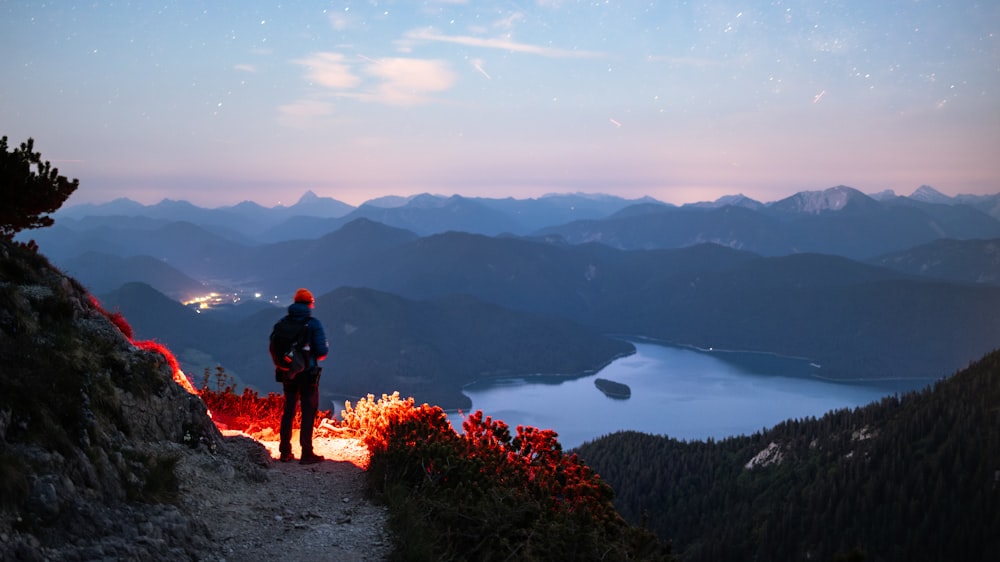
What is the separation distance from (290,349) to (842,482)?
353 feet

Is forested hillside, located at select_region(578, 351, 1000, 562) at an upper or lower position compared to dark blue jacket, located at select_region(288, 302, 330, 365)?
lower

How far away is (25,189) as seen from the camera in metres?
11.3

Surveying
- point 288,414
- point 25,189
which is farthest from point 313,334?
point 25,189

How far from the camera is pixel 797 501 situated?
96.9 m

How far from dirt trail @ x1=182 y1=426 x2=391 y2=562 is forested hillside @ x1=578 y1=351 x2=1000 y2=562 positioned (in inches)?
3093

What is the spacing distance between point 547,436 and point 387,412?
3951mm


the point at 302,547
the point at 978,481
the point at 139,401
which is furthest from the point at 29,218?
the point at 978,481

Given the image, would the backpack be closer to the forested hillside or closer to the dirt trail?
the dirt trail

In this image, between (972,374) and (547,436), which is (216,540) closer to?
(547,436)

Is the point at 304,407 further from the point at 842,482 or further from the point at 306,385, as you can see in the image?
the point at 842,482

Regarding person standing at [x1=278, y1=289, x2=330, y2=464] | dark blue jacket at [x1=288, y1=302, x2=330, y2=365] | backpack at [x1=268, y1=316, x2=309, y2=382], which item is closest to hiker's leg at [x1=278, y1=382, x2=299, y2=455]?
person standing at [x1=278, y1=289, x2=330, y2=464]

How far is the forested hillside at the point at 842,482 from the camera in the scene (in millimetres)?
88375

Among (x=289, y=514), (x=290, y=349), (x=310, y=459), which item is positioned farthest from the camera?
(x=310, y=459)

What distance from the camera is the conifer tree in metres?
11.1
